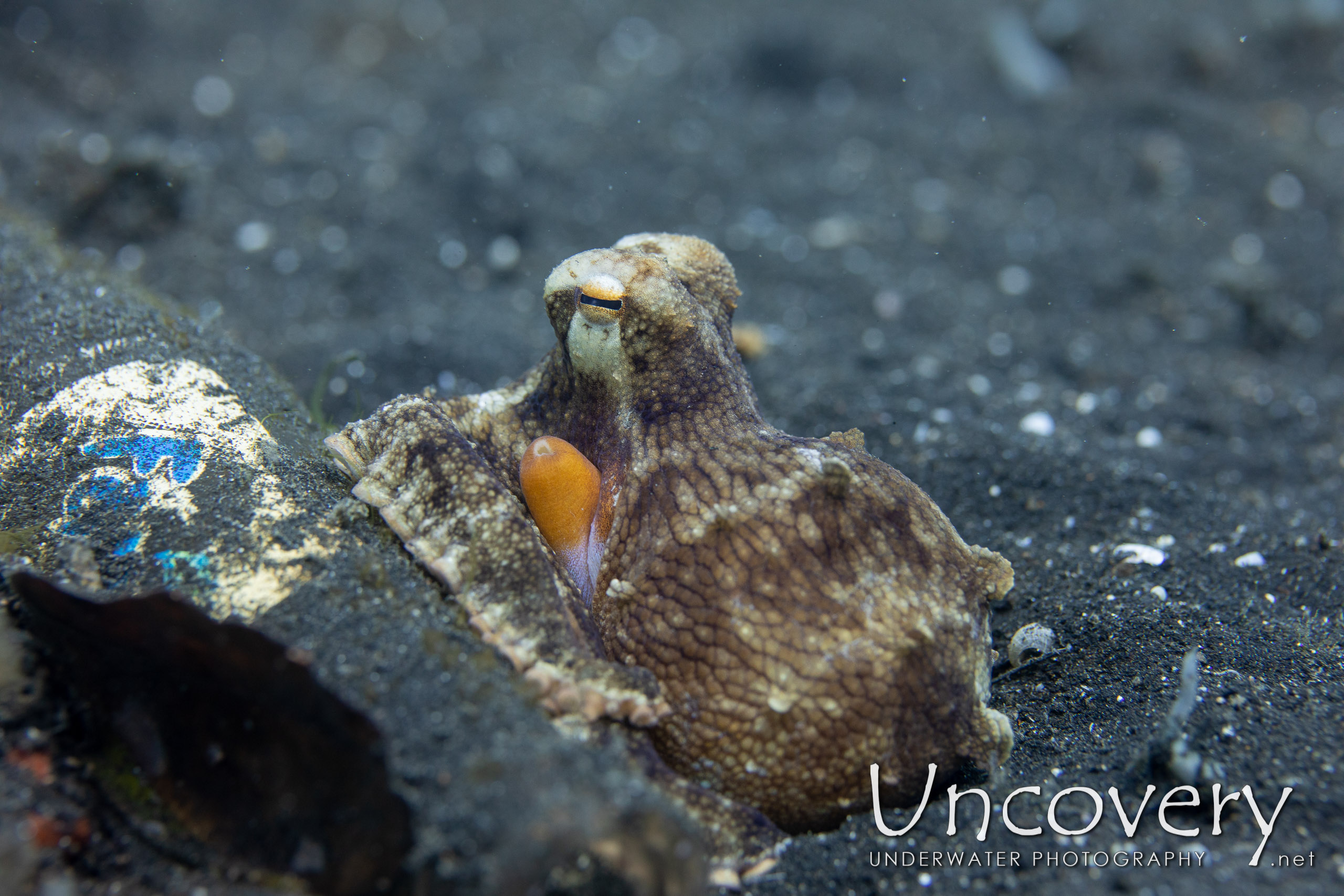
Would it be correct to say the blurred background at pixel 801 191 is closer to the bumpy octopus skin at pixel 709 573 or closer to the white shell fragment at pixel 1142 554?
the white shell fragment at pixel 1142 554

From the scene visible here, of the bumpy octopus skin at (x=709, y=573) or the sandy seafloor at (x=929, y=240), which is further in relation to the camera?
the sandy seafloor at (x=929, y=240)


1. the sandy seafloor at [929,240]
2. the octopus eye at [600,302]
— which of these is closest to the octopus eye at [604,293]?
the octopus eye at [600,302]

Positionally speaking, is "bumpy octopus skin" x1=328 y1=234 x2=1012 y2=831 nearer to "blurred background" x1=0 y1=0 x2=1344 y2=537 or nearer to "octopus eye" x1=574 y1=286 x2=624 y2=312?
"octopus eye" x1=574 y1=286 x2=624 y2=312

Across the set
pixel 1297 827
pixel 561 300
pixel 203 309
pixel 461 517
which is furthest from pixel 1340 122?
pixel 203 309

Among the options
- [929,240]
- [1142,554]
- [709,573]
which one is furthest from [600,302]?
[929,240]

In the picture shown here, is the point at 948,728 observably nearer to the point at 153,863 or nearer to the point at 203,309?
the point at 153,863

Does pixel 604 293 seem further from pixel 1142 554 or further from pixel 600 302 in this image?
pixel 1142 554
